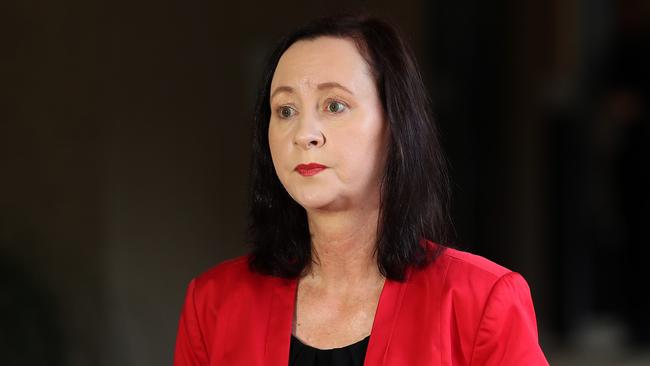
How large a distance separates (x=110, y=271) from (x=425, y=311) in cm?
208

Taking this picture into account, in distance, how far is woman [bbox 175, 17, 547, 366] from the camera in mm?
1524

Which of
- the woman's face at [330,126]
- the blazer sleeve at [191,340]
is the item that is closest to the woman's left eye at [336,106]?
the woman's face at [330,126]

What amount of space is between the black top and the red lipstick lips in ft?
0.95

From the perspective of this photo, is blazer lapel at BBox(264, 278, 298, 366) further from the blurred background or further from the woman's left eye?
the blurred background

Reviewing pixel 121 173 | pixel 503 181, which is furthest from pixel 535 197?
pixel 121 173

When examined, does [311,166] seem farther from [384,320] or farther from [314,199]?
[384,320]

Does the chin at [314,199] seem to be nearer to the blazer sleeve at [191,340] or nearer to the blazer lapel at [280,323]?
the blazer lapel at [280,323]

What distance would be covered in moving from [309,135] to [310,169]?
0.19 ft

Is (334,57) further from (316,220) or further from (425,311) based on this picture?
(425,311)

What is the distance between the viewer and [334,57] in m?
1.55

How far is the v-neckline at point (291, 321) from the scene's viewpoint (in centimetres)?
153

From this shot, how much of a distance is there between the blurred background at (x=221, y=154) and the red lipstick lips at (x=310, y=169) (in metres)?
0.32

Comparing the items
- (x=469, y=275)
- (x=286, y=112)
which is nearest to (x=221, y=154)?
(x=286, y=112)

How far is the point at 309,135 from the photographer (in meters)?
1.52
